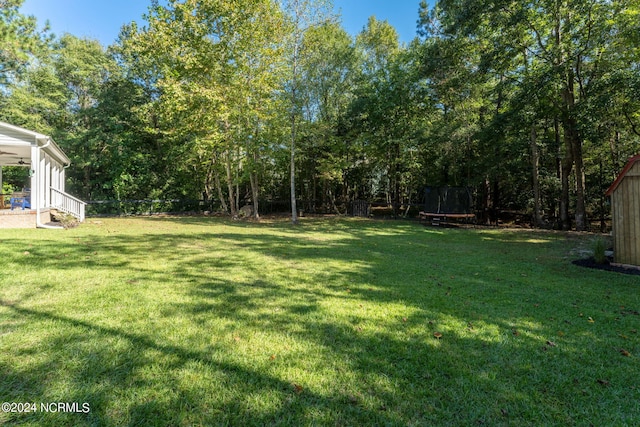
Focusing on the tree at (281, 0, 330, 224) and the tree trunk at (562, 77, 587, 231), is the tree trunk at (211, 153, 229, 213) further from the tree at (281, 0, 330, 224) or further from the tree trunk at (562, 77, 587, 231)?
the tree trunk at (562, 77, 587, 231)

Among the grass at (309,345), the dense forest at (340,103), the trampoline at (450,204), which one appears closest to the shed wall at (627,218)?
the grass at (309,345)

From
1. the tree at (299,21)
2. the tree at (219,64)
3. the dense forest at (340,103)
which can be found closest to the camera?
the dense forest at (340,103)

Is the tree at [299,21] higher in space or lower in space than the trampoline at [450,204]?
higher

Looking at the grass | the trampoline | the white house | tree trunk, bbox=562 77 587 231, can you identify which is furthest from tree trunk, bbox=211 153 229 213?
tree trunk, bbox=562 77 587 231

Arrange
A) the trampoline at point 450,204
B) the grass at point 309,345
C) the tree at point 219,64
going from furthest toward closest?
the tree at point 219,64 < the trampoline at point 450,204 < the grass at point 309,345

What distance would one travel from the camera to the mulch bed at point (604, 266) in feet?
19.8

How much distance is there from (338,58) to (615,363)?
69.8ft

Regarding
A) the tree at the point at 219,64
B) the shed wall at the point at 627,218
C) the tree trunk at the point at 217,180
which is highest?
the tree at the point at 219,64

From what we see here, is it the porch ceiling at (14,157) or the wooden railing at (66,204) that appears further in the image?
the wooden railing at (66,204)

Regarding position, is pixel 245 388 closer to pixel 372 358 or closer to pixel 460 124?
pixel 372 358

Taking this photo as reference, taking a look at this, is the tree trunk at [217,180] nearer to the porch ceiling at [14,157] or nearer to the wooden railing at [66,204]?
the wooden railing at [66,204]

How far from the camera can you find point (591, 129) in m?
10.6

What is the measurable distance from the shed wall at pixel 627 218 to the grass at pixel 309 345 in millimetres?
1090

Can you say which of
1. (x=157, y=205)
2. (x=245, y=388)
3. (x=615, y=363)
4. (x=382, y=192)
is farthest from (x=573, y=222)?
(x=157, y=205)
